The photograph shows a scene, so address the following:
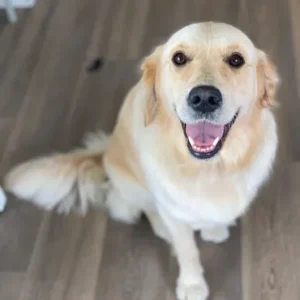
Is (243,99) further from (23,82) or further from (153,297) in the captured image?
(23,82)

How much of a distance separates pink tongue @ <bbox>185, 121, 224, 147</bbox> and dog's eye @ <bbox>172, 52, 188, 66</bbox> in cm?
15

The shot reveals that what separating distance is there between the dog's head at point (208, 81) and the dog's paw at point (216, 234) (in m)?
0.40

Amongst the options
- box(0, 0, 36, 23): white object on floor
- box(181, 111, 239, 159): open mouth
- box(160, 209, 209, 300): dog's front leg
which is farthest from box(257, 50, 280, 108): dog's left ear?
box(0, 0, 36, 23): white object on floor

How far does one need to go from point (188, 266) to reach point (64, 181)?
1.48 feet

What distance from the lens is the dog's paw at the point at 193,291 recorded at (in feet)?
5.16

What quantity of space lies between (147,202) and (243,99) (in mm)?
542

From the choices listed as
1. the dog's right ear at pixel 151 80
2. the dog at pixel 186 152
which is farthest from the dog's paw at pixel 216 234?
the dog's right ear at pixel 151 80

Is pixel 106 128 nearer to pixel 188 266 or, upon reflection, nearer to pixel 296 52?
pixel 188 266

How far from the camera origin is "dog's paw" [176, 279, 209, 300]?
5.16 feet

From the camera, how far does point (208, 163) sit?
144cm

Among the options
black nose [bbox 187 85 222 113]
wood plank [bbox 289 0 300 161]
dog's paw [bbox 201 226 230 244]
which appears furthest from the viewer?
wood plank [bbox 289 0 300 161]

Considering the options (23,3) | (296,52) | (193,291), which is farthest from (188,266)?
(23,3)

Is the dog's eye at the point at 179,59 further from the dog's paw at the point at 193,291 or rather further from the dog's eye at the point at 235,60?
the dog's paw at the point at 193,291

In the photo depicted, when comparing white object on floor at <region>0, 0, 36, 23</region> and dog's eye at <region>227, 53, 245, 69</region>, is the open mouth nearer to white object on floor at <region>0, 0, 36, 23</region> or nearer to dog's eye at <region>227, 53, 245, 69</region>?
dog's eye at <region>227, 53, 245, 69</region>
